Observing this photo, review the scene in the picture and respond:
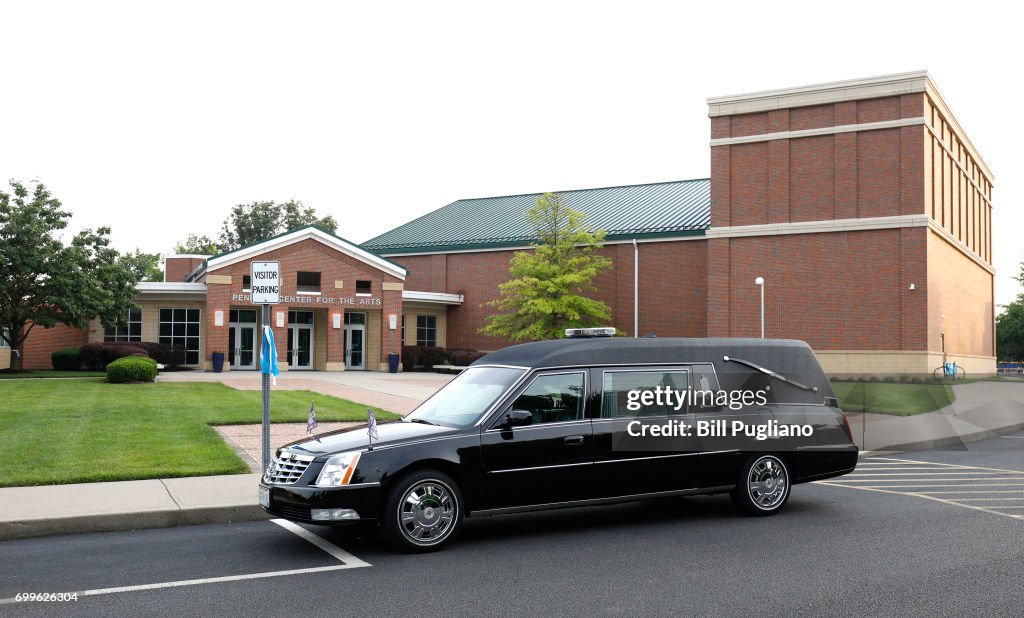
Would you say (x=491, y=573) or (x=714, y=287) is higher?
(x=714, y=287)

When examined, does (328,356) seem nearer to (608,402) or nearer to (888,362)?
(888,362)

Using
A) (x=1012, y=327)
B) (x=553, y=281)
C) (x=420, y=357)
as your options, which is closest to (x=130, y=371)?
(x=420, y=357)

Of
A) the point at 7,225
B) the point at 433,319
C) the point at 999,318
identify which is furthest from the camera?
the point at 999,318

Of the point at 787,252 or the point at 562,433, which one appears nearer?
the point at 562,433

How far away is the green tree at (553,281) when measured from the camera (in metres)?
41.1

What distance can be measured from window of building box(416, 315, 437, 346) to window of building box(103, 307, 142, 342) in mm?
14662

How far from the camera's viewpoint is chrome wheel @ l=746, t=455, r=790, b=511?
29.7ft

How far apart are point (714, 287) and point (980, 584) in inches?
1401

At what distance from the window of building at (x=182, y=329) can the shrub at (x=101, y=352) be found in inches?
174

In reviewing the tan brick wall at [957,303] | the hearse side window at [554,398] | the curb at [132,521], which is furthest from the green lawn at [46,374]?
the tan brick wall at [957,303]

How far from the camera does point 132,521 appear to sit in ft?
28.4

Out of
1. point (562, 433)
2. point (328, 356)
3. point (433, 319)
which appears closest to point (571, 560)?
point (562, 433)

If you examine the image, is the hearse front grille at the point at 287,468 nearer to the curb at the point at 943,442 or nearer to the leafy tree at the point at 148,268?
the curb at the point at 943,442

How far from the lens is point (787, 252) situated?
130 feet
